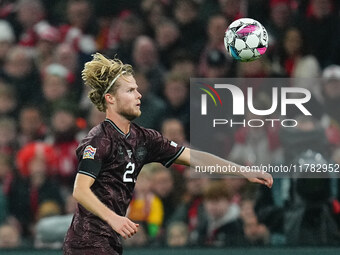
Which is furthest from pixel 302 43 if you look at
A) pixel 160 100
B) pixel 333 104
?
pixel 160 100

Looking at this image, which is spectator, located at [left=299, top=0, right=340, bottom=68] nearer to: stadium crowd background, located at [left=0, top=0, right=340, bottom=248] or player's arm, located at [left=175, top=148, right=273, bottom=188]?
stadium crowd background, located at [left=0, top=0, right=340, bottom=248]

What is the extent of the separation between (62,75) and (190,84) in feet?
4.47

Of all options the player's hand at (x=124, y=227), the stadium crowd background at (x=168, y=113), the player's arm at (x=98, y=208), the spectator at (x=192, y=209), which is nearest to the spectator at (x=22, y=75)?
the stadium crowd background at (x=168, y=113)

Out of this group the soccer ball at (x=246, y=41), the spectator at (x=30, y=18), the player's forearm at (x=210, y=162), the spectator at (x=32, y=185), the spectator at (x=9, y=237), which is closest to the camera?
the player's forearm at (x=210, y=162)

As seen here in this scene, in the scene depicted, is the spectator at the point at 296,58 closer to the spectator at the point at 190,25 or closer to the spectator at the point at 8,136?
the spectator at the point at 190,25

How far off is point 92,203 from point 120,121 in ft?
2.21

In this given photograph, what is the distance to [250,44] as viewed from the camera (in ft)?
21.8

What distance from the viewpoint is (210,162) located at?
17.4ft

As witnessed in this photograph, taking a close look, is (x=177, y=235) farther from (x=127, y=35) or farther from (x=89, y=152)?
(x=89, y=152)

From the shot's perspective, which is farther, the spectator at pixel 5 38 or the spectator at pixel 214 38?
the spectator at pixel 5 38

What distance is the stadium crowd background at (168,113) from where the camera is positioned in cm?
696

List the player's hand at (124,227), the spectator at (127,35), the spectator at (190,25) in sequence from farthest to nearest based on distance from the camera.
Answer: the spectator at (127,35) → the spectator at (190,25) → the player's hand at (124,227)

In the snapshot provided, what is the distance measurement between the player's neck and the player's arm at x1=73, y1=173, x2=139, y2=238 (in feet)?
1.49

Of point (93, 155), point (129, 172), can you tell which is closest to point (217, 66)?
point (129, 172)
